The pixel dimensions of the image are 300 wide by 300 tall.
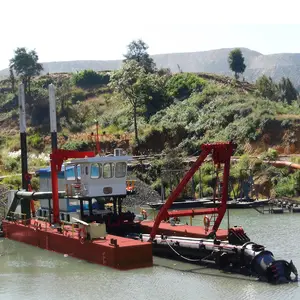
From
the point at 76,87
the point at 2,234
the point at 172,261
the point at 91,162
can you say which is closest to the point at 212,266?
the point at 172,261

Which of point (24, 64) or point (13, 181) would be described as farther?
point (24, 64)

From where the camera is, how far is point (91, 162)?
28.1 meters

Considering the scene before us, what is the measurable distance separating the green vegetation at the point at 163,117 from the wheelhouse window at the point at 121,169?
58.9ft

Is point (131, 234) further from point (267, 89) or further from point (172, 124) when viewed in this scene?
point (267, 89)

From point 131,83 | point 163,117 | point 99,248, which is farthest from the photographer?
point 163,117

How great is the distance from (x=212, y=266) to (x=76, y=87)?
73.3 meters

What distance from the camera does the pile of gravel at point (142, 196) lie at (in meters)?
47.9

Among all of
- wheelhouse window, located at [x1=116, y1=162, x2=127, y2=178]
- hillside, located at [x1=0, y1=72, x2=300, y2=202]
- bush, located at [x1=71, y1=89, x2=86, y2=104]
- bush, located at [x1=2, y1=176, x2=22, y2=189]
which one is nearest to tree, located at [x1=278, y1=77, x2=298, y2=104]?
hillside, located at [x1=0, y1=72, x2=300, y2=202]

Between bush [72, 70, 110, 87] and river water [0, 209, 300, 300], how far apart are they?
2659 inches

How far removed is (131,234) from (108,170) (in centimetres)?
294

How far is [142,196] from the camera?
49.6 metres

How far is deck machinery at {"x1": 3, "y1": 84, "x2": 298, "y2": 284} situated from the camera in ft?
70.6

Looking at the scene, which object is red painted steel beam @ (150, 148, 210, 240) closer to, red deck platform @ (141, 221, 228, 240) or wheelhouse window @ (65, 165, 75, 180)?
red deck platform @ (141, 221, 228, 240)

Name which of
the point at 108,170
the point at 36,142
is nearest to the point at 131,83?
the point at 36,142
